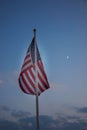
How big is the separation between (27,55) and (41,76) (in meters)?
1.82

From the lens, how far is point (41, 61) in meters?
19.3

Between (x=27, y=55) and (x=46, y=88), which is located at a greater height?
(x=27, y=55)

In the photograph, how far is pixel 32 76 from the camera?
18.7 meters

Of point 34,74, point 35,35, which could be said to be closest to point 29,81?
point 34,74

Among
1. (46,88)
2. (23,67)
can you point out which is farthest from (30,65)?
(46,88)

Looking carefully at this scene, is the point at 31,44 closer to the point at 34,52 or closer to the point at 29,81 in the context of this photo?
the point at 34,52

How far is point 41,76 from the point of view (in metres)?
18.8

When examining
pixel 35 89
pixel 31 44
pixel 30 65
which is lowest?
pixel 35 89

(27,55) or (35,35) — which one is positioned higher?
(35,35)

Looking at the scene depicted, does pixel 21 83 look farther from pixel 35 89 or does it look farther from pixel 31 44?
pixel 31 44

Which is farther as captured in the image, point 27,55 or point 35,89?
point 27,55

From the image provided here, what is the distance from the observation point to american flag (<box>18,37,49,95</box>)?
18.5 metres

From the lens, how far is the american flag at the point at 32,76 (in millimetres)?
18500

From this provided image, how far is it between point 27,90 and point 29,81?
1.95 feet
